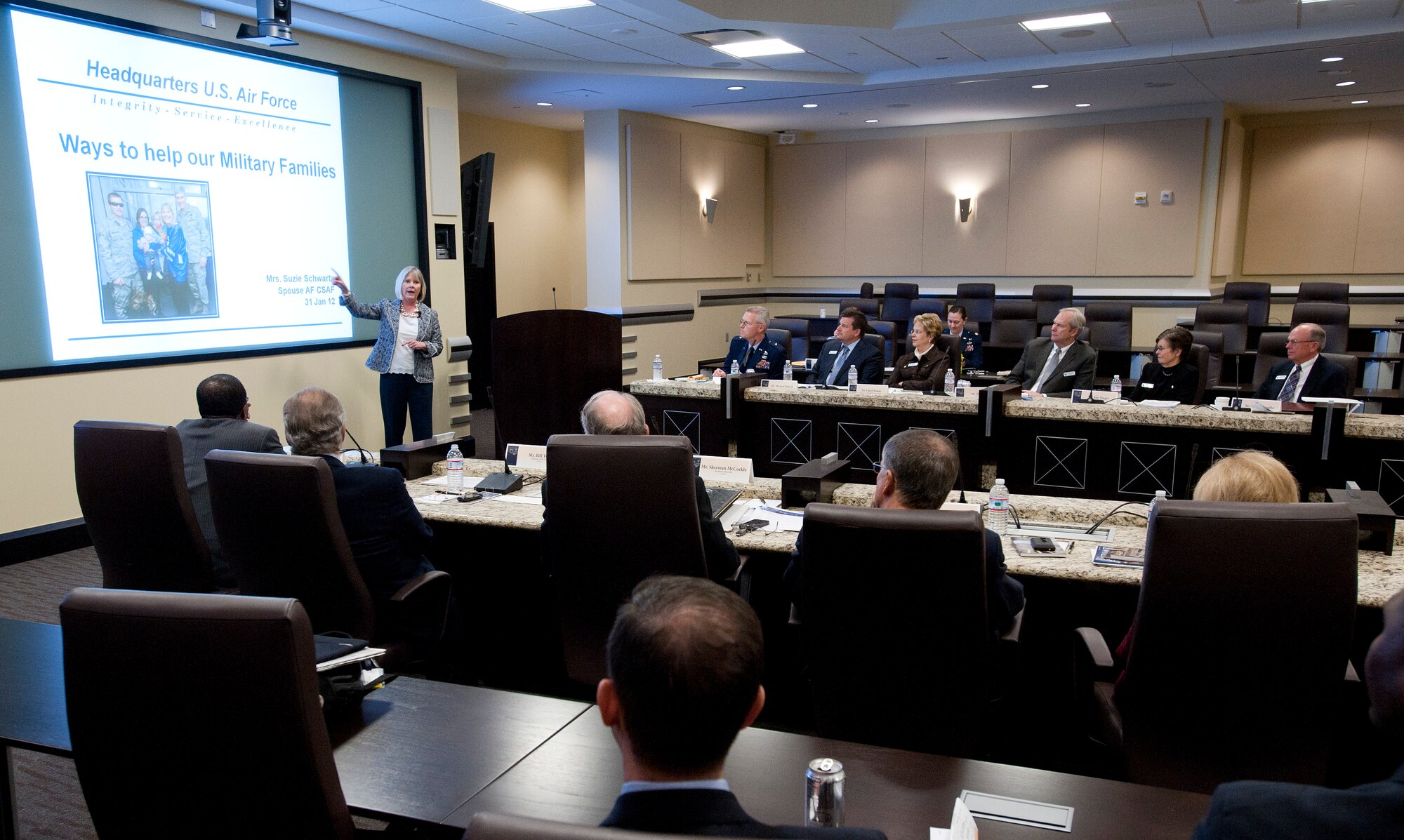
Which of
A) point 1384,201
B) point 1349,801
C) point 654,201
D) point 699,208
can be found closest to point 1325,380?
point 1349,801

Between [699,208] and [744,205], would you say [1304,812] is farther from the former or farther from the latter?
[744,205]

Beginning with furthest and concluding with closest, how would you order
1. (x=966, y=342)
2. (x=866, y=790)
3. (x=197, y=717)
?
1. (x=966, y=342)
2. (x=866, y=790)
3. (x=197, y=717)

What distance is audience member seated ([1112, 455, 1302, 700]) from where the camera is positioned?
2.25 metres

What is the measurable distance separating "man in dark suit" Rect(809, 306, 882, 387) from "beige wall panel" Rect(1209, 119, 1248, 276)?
19.4ft

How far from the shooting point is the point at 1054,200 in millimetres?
11477

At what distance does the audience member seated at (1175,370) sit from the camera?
609 centimetres

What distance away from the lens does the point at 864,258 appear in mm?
12594

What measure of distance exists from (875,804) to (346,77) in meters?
6.57

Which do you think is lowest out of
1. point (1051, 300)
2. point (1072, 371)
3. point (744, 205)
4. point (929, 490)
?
point (1072, 371)

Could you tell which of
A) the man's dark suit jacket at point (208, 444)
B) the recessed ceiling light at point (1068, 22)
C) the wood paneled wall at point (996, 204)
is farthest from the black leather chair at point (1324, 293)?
the man's dark suit jacket at point (208, 444)

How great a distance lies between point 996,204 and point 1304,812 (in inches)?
457

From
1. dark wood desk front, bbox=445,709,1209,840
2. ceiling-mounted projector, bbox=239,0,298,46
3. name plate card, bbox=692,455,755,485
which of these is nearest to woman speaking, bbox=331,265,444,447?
ceiling-mounted projector, bbox=239,0,298,46

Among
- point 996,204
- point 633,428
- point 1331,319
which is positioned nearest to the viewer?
point 633,428

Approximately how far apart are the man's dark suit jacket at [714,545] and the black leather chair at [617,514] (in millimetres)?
39
